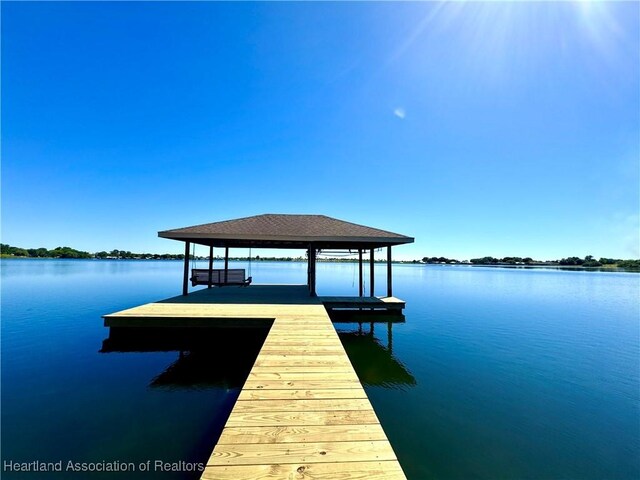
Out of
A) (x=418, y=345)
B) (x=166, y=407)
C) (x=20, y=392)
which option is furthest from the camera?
(x=418, y=345)

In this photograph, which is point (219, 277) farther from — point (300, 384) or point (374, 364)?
point (300, 384)

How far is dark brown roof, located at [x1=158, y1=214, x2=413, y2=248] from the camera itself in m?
9.11

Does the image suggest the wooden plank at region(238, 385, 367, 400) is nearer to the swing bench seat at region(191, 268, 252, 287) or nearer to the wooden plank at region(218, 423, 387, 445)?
the wooden plank at region(218, 423, 387, 445)

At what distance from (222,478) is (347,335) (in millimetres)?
7966

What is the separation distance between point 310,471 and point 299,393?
3.66ft

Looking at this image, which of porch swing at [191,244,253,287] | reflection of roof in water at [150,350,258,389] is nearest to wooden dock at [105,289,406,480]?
reflection of roof in water at [150,350,258,389]

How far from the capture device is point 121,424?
4.12 m

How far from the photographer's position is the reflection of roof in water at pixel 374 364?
5859 mm

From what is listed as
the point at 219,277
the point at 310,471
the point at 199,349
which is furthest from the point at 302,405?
the point at 219,277

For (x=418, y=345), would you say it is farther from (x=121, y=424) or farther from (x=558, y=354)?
(x=121, y=424)

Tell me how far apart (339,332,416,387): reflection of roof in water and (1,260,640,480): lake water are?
46 millimetres

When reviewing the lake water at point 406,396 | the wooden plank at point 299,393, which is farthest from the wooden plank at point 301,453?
the lake water at point 406,396

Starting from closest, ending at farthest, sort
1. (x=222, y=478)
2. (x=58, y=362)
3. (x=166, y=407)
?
1. (x=222, y=478)
2. (x=166, y=407)
3. (x=58, y=362)

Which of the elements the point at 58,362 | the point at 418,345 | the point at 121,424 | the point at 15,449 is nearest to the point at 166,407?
the point at 121,424
